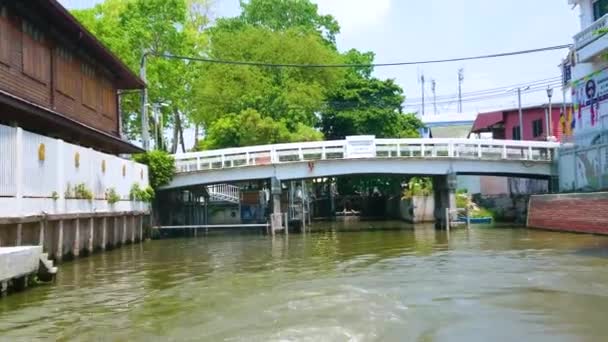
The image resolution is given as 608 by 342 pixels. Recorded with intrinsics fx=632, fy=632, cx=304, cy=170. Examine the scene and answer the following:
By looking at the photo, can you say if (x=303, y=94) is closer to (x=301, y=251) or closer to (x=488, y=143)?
(x=488, y=143)

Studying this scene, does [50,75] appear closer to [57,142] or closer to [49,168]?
[57,142]

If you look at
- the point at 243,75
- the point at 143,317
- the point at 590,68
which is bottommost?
the point at 143,317

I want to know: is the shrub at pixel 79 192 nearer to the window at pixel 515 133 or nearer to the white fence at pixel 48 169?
the white fence at pixel 48 169

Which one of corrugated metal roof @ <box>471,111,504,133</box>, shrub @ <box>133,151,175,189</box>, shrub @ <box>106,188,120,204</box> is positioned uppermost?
corrugated metal roof @ <box>471,111,504,133</box>

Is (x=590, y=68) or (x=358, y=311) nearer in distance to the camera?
(x=358, y=311)

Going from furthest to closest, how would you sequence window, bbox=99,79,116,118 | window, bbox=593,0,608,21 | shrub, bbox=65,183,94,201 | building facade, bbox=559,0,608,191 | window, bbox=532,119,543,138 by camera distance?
window, bbox=532,119,543,138
window, bbox=593,0,608,21
window, bbox=99,79,116,118
building facade, bbox=559,0,608,191
shrub, bbox=65,183,94,201

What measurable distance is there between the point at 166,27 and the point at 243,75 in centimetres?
559

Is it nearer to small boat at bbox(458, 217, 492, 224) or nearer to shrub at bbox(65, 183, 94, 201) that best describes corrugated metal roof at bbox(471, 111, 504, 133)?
small boat at bbox(458, 217, 492, 224)

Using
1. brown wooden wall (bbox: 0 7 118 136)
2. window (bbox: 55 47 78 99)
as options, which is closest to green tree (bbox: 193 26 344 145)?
brown wooden wall (bbox: 0 7 118 136)

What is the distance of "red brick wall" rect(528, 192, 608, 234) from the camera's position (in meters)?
22.0

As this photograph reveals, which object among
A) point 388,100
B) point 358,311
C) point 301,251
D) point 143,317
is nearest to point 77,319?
point 143,317

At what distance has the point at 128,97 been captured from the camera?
128ft

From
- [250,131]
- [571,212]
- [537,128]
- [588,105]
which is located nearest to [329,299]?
[571,212]

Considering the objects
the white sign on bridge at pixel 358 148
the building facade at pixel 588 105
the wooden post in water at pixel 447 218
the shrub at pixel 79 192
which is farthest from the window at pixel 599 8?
the shrub at pixel 79 192
